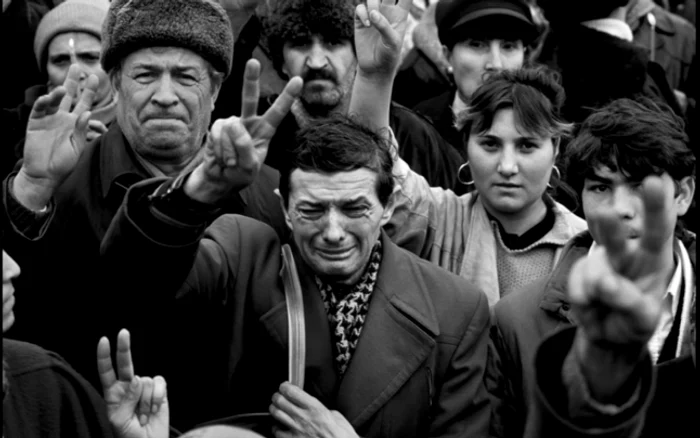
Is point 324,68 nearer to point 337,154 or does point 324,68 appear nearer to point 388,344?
point 337,154

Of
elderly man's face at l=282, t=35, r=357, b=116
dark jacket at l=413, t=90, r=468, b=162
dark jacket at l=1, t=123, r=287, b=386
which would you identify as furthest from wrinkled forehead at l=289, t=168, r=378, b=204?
dark jacket at l=413, t=90, r=468, b=162

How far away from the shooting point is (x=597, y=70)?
21.2ft

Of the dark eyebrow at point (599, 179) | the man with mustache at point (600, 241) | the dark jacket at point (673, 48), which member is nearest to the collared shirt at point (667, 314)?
the man with mustache at point (600, 241)

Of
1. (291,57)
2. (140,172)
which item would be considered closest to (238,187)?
(140,172)

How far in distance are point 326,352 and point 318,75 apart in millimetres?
1625

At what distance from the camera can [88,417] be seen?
376 cm

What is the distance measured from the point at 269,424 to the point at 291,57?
78.8 inches

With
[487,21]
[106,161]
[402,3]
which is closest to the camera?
→ [106,161]

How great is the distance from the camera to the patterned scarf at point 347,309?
176 inches

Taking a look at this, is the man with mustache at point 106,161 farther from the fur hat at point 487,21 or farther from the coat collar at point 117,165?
the fur hat at point 487,21

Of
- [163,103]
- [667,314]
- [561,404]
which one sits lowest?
[561,404]

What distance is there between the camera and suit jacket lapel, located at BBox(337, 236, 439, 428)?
441cm

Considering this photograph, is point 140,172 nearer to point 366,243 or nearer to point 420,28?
point 366,243

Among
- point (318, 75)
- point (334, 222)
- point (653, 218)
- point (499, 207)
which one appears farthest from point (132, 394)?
point (318, 75)
